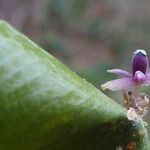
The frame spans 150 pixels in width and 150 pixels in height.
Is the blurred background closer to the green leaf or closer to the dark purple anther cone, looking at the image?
the dark purple anther cone

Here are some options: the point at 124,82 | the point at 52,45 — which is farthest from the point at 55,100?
the point at 52,45

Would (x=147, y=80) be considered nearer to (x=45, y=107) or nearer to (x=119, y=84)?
(x=119, y=84)

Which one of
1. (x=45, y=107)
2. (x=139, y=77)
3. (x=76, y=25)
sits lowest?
(x=45, y=107)

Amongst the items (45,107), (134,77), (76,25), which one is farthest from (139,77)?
(76,25)

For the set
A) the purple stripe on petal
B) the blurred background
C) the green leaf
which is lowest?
the green leaf

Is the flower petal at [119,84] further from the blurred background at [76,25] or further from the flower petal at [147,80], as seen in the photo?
the blurred background at [76,25]

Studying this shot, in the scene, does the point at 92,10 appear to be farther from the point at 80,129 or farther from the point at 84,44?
the point at 80,129

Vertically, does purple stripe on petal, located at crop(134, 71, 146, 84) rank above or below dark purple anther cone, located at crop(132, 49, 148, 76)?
below

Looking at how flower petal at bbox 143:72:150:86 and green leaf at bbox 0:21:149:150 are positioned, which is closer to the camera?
green leaf at bbox 0:21:149:150

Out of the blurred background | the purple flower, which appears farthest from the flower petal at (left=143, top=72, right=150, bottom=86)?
the blurred background
